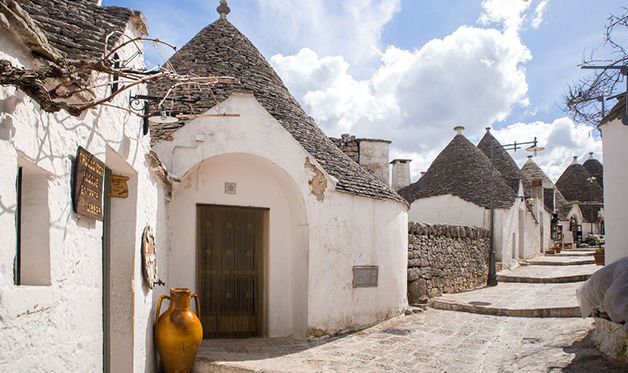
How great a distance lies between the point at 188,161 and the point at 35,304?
4427 millimetres

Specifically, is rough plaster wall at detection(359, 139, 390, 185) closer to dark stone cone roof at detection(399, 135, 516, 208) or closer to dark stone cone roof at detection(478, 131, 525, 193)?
dark stone cone roof at detection(399, 135, 516, 208)

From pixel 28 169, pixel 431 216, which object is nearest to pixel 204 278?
pixel 28 169

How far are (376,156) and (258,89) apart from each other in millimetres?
5688

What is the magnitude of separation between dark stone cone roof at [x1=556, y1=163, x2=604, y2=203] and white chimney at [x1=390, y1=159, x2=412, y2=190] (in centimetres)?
2075

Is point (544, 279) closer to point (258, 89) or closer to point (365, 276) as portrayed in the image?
point (365, 276)

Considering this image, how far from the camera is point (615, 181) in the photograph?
7.05 metres

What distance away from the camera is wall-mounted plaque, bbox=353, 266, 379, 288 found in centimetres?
813

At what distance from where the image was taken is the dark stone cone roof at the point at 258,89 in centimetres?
798

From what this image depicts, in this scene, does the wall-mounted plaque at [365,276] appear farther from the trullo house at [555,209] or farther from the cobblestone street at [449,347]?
the trullo house at [555,209]

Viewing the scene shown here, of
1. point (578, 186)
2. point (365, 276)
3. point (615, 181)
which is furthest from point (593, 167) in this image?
point (365, 276)

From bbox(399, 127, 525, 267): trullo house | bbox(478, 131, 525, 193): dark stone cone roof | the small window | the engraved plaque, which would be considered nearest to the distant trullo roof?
bbox(478, 131, 525, 193): dark stone cone roof

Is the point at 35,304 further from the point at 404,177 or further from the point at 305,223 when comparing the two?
the point at 404,177

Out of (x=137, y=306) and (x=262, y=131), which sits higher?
(x=262, y=131)

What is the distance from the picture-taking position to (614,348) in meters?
5.64
